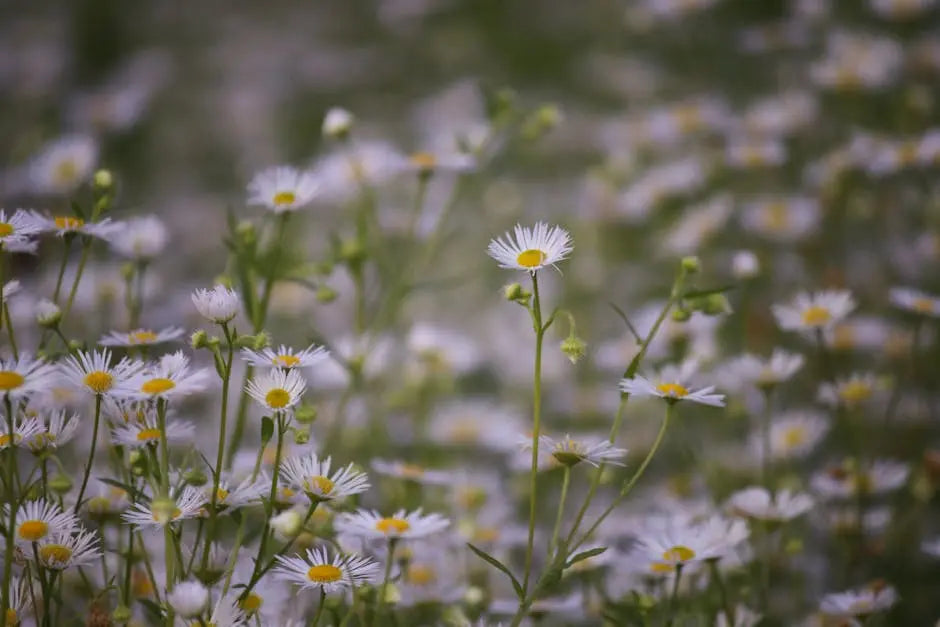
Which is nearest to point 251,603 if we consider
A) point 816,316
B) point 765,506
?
point 765,506

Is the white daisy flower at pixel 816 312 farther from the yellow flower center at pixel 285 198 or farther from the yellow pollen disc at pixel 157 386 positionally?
the yellow pollen disc at pixel 157 386

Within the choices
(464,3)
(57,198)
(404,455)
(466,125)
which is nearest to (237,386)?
(404,455)

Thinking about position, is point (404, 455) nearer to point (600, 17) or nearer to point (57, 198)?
point (57, 198)

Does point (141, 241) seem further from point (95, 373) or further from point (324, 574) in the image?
point (324, 574)

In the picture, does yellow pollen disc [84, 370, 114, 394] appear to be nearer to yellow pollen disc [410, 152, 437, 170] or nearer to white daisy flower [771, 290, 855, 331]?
yellow pollen disc [410, 152, 437, 170]

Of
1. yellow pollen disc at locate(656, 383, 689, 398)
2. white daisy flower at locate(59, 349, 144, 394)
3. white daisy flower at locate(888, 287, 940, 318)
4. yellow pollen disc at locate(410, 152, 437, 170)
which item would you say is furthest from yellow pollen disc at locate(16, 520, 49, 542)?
white daisy flower at locate(888, 287, 940, 318)

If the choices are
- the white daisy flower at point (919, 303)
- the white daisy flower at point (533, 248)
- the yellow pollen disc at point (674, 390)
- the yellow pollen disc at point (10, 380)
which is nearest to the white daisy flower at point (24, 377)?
the yellow pollen disc at point (10, 380)
